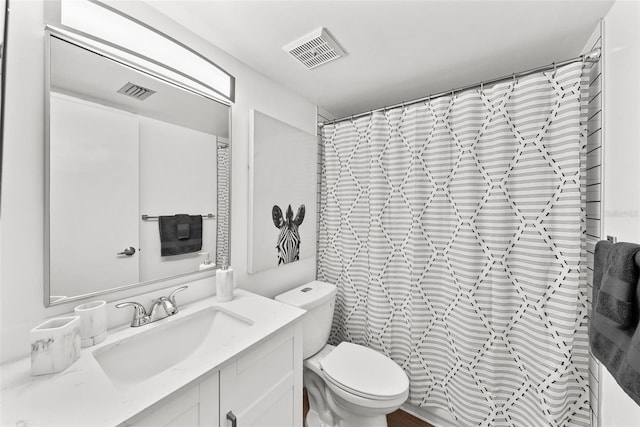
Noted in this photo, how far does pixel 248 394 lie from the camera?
833 mm

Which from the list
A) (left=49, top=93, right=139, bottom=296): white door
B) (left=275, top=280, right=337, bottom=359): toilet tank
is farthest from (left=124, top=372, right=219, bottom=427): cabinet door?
(left=275, top=280, right=337, bottom=359): toilet tank

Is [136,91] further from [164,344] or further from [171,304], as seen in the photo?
[164,344]

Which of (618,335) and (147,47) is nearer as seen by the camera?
(618,335)

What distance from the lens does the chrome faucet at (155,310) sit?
93 centimetres

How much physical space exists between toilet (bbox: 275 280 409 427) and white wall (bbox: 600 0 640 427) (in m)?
0.78

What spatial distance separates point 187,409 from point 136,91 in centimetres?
114

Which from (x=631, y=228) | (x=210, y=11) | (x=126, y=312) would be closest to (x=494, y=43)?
(x=631, y=228)

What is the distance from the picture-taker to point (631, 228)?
2.72ft

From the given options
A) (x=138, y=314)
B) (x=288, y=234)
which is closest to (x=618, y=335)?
(x=288, y=234)

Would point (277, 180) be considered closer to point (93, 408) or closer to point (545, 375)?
point (93, 408)

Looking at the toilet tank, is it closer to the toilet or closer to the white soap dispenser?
the toilet

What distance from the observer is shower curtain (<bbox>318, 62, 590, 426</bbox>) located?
1.09 metres

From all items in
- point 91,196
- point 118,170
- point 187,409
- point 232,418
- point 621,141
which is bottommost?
point 232,418

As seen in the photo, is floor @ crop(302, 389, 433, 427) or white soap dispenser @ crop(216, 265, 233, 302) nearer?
white soap dispenser @ crop(216, 265, 233, 302)
